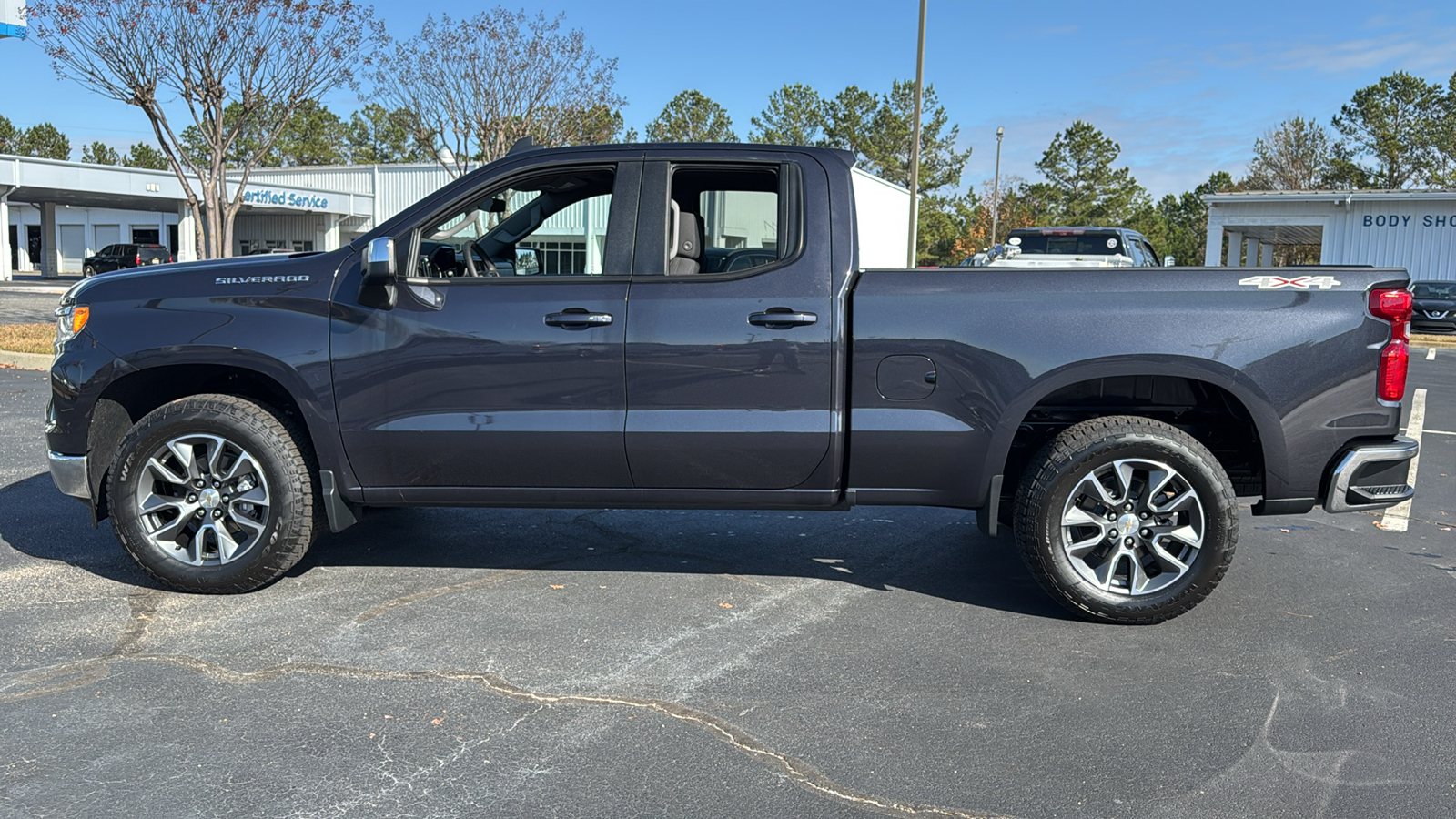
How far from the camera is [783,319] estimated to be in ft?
14.4

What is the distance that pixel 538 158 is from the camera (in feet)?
15.4

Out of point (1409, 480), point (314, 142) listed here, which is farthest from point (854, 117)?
point (1409, 480)

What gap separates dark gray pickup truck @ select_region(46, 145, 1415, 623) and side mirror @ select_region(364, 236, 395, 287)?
1 cm

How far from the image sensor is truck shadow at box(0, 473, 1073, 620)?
5.21m

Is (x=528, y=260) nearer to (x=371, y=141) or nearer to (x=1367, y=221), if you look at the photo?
(x=1367, y=221)

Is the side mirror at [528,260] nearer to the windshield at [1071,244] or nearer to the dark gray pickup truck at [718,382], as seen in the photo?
the dark gray pickup truck at [718,382]

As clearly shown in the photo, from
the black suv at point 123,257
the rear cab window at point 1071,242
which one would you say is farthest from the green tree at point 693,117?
the rear cab window at point 1071,242

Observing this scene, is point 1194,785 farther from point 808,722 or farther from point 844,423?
point 844,423

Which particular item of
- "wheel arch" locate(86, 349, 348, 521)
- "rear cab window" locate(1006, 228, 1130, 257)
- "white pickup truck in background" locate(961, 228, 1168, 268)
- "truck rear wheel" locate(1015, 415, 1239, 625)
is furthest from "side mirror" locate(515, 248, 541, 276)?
"rear cab window" locate(1006, 228, 1130, 257)

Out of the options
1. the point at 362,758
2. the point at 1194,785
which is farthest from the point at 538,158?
the point at 1194,785

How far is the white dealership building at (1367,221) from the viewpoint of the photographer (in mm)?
36000

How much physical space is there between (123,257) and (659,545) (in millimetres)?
47081

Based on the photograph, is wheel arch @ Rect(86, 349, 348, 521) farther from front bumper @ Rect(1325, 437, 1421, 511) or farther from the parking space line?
the parking space line

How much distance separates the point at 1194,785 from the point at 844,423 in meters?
1.86
